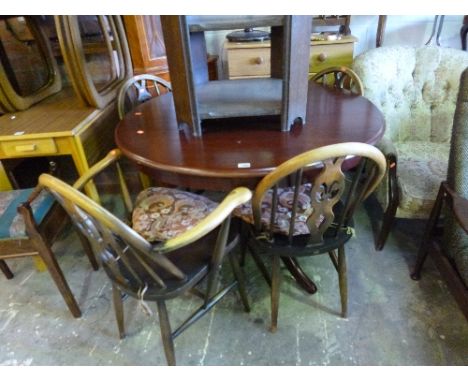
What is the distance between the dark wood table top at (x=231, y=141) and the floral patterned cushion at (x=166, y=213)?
204 mm

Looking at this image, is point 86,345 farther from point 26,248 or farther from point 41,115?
point 41,115

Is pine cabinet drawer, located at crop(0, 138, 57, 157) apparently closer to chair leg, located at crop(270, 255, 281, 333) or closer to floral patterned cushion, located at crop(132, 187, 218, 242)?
floral patterned cushion, located at crop(132, 187, 218, 242)

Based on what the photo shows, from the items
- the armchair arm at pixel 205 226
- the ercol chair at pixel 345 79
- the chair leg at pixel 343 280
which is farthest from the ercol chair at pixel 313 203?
the ercol chair at pixel 345 79

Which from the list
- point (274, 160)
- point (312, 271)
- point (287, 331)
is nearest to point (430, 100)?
point (312, 271)

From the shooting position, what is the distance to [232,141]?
1188 mm

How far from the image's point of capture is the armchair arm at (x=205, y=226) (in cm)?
85

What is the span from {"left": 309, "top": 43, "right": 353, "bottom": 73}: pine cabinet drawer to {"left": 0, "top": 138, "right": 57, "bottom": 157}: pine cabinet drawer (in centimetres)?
166

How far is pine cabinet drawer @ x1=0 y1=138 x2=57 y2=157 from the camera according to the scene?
1494 mm

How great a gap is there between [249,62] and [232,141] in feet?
3.93

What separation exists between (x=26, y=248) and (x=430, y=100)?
2141 mm

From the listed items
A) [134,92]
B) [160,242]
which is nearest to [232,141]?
[160,242]

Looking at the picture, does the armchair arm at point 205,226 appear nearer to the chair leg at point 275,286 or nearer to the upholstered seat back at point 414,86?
the chair leg at point 275,286

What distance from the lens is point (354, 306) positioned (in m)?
1.44

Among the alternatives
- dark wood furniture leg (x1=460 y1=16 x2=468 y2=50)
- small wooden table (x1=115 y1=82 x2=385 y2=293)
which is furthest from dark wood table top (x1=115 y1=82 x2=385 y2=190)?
dark wood furniture leg (x1=460 y1=16 x2=468 y2=50)
